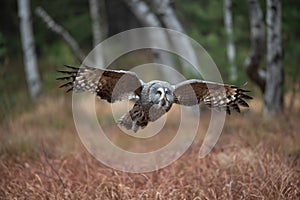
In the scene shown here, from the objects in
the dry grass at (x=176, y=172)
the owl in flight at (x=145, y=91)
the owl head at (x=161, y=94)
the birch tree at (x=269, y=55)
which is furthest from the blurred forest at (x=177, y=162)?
the owl head at (x=161, y=94)

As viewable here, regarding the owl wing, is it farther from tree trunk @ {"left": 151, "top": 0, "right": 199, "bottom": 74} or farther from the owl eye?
tree trunk @ {"left": 151, "top": 0, "right": 199, "bottom": 74}

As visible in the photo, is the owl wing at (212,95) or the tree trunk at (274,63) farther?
the tree trunk at (274,63)

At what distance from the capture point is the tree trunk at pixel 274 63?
6879 millimetres

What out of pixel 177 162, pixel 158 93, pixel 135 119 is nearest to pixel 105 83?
pixel 135 119

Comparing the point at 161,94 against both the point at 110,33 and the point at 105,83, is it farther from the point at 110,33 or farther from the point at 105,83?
the point at 110,33

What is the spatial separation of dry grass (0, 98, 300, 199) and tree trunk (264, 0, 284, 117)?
881mm

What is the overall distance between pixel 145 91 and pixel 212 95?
0.77m

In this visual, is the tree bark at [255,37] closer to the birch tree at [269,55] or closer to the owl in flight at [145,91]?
the birch tree at [269,55]

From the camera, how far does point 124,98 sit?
15.0 ft

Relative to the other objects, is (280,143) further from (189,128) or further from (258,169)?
(189,128)

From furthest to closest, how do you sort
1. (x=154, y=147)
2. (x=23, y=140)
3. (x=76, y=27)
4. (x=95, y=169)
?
(x=76, y=27), (x=154, y=147), (x=23, y=140), (x=95, y=169)

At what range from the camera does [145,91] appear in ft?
14.2

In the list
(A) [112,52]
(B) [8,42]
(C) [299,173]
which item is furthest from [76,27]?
(C) [299,173]

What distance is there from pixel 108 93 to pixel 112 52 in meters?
11.0
